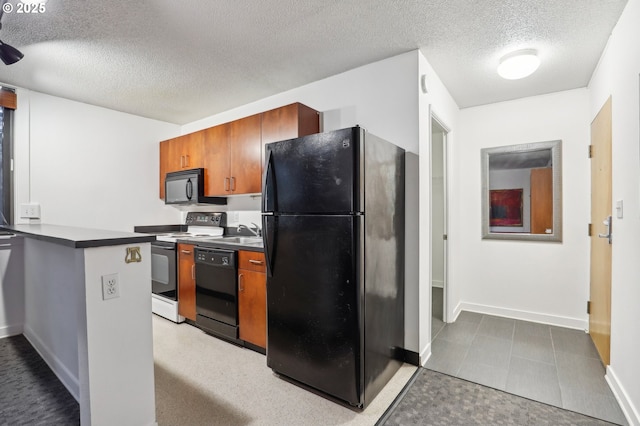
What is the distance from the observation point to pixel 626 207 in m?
1.86

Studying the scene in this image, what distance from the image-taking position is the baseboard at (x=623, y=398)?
66.1 inches

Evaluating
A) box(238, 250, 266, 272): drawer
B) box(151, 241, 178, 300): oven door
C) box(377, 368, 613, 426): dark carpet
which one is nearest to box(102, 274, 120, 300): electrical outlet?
box(238, 250, 266, 272): drawer

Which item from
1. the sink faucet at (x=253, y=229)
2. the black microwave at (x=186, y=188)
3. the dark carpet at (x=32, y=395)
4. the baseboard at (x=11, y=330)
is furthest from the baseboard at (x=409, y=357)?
the baseboard at (x=11, y=330)

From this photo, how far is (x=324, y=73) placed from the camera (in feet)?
9.18

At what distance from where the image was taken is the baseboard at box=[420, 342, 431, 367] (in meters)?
2.43

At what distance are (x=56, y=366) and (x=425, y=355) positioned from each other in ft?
9.14

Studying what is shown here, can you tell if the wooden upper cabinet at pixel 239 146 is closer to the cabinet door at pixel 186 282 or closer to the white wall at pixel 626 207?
the cabinet door at pixel 186 282

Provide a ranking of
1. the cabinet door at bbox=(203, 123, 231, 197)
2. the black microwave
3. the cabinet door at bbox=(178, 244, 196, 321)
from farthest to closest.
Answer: the black microwave < the cabinet door at bbox=(203, 123, 231, 197) < the cabinet door at bbox=(178, 244, 196, 321)

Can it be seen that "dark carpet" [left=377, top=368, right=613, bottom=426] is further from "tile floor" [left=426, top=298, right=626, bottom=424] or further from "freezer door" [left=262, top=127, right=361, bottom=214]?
"freezer door" [left=262, top=127, right=361, bottom=214]

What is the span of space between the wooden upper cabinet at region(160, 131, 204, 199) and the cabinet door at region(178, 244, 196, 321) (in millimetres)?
1093

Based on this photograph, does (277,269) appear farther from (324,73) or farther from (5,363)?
(5,363)

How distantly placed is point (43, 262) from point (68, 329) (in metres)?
0.71

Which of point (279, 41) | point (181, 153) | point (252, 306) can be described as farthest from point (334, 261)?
point (181, 153)

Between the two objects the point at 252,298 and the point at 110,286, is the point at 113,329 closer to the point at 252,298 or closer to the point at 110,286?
the point at 110,286
